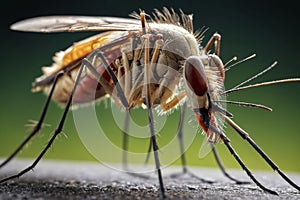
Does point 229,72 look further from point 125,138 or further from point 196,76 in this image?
point 196,76

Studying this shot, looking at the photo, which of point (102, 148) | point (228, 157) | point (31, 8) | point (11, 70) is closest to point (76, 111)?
point (102, 148)

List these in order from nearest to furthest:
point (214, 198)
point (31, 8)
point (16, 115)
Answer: point (214, 198) < point (16, 115) < point (31, 8)

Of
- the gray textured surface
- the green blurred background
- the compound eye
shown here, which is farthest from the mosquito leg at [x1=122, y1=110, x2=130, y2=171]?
the green blurred background

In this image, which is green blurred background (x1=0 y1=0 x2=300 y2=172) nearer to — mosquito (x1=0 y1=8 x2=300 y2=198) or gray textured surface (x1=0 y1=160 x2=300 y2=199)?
gray textured surface (x1=0 y1=160 x2=300 y2=199)

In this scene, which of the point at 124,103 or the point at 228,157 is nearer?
the point at 124,103

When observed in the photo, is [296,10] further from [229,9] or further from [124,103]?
[124,103]

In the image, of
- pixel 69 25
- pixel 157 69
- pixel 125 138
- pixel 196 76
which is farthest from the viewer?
pixel 125 138

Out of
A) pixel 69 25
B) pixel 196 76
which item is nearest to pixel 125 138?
pixel 69 25
